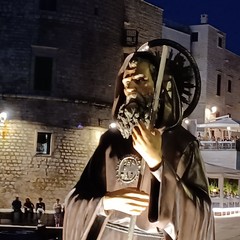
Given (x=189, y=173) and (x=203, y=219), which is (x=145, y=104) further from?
(x=203, y=219)

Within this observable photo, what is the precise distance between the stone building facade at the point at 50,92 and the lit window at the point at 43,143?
0.04 m

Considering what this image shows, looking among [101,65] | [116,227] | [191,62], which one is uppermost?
[101,65]

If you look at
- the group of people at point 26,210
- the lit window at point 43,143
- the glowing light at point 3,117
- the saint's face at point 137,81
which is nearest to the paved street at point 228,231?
the group of people at point 26,210

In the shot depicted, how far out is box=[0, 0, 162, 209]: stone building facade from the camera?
2320 centimetres

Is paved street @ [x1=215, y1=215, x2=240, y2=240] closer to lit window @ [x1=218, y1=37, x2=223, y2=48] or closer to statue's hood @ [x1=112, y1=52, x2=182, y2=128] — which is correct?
statue's hood @ [x1=112, y1=52, x2=182, y2=128]

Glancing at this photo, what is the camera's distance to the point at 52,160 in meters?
23.4

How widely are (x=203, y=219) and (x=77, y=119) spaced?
2183cm

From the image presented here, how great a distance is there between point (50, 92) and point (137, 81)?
70.3 ft

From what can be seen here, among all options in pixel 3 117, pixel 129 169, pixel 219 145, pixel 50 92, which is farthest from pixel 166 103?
pixel 219 145

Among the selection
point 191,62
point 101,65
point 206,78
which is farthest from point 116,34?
point 191,62

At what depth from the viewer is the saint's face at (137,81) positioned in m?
2.60

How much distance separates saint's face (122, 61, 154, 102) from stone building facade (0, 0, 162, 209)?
68.2 ft

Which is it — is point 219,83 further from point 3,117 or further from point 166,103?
point 166,103

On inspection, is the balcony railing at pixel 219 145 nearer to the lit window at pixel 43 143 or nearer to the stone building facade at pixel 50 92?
the stone building facade at pixel 50 92
